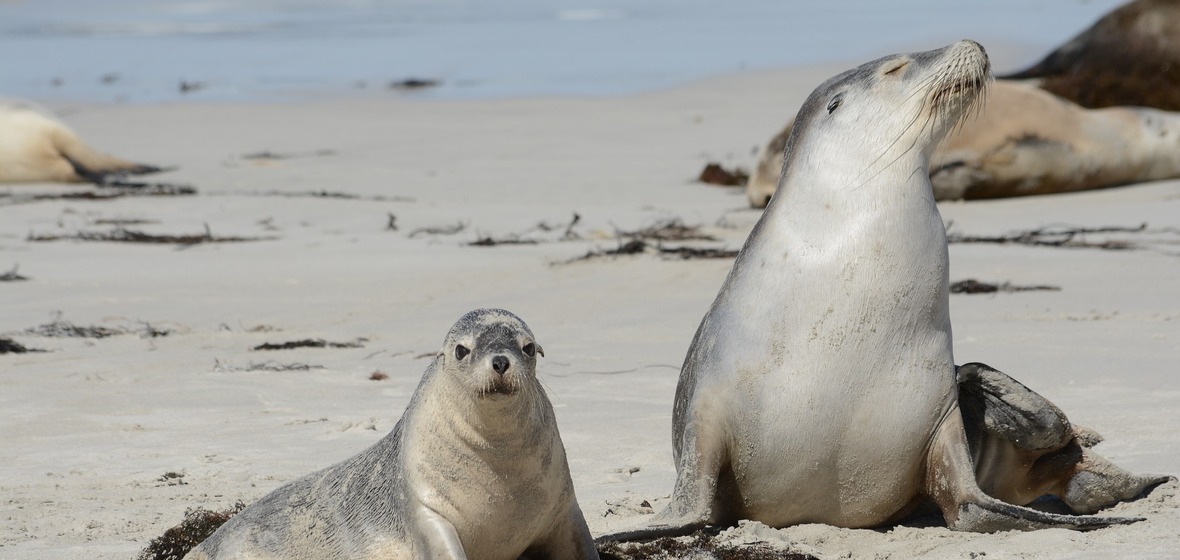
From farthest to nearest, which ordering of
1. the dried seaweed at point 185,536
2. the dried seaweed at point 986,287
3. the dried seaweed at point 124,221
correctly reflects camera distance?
the dried seaweed at point 124,221 < the dried seaweed at point 986,287 < the dried seaweed at point 185,536

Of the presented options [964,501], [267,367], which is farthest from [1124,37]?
[964,501]

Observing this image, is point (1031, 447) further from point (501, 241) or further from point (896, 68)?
point (501, 241)

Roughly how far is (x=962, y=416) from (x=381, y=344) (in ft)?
10.3

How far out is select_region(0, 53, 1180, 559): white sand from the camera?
4.71 m

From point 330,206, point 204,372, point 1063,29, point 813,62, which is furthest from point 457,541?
point 1063,29

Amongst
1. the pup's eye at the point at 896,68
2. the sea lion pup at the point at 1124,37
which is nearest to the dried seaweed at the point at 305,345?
the pup's eye at the point at 896,68

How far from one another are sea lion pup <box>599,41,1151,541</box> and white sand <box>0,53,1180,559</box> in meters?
0.14

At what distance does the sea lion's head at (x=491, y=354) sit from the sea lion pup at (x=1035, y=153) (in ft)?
22.8

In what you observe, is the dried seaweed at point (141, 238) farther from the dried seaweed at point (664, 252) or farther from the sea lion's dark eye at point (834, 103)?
the sea lion's dark eye at point (834, 103)

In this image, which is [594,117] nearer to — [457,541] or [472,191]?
[472,191]

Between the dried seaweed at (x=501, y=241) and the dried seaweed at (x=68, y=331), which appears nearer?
the dried seaweed at (x=68, y=331)

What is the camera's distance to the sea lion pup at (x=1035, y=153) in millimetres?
10820

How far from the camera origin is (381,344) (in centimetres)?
697

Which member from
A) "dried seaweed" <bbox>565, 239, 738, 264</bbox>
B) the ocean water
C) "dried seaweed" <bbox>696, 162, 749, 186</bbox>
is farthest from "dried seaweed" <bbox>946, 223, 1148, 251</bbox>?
the ocean water
